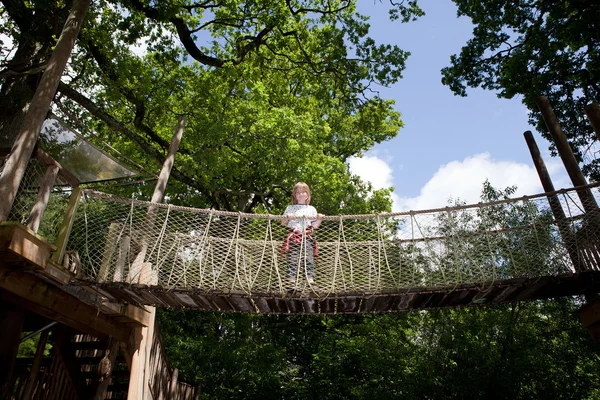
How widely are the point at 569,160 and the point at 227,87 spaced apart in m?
5.51

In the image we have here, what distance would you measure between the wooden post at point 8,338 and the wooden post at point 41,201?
1641 mm

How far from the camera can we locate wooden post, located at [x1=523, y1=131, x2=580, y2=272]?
331 centimetres

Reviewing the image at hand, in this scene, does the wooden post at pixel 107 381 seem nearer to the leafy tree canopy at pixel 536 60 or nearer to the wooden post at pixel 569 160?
the wooden post at pixel 569 160

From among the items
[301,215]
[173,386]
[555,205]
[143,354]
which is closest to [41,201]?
[143,354]

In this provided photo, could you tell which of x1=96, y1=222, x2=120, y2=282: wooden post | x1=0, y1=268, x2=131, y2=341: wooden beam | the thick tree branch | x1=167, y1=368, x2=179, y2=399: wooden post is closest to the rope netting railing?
x1=96, y1=222, x2=120, y2=282: wooden post

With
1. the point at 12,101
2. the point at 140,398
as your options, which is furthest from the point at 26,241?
the point at 12,101

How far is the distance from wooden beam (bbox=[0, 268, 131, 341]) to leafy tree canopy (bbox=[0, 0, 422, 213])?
Result: 2884mm

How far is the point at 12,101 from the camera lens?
4574 millimetres

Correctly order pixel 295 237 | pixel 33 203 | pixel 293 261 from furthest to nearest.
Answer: pixel 33 203
pixel 295 237
pixel 293 261

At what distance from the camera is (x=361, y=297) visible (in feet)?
10.5

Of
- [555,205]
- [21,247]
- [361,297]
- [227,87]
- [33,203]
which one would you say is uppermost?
[227,87]

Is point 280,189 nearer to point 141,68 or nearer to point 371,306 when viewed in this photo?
point 141,68

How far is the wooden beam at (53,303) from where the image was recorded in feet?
9.43

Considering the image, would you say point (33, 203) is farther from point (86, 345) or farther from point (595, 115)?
point (595, 115)
